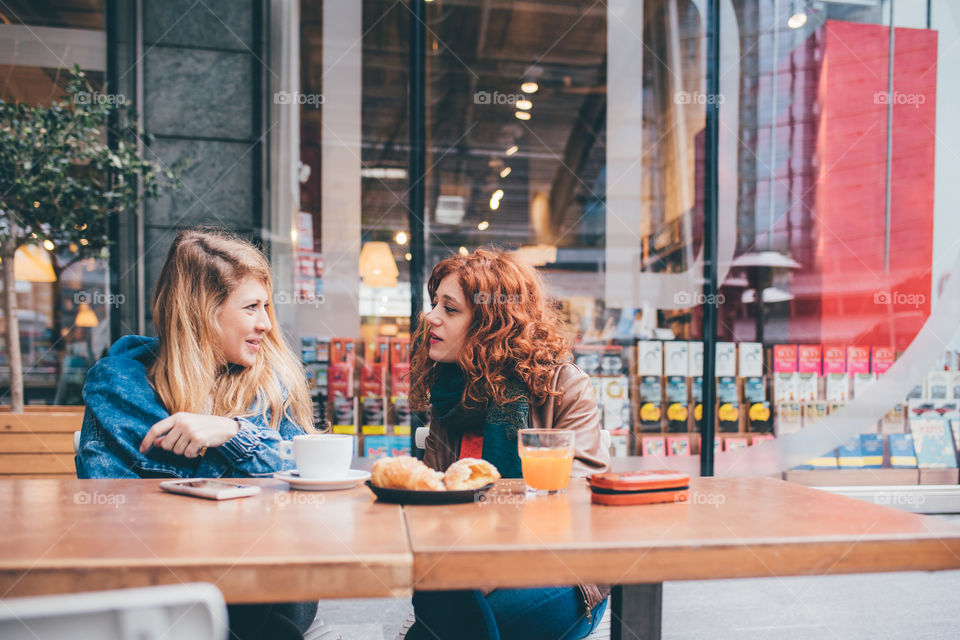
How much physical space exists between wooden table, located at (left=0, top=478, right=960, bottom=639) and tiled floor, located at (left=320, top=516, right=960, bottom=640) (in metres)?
1.42

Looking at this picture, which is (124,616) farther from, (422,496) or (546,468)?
(546,468)

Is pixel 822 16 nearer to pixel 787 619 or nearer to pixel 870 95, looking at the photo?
pixel 870 95

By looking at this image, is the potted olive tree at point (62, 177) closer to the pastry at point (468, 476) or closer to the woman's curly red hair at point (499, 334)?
the woman's curly red hair at point (499, 334)

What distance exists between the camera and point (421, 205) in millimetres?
3953

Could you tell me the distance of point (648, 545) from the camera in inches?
32.7

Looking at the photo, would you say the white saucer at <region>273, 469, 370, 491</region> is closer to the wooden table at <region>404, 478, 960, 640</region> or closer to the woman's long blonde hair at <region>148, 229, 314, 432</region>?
the wooden table at <region>404, 478, 960, 640</region>

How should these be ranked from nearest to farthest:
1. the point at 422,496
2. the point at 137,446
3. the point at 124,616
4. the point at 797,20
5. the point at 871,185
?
1. the point at 124,616
2. the point at 422,496
3. the point at 137,446
4. the point at 871,185
5. the point at 797,20

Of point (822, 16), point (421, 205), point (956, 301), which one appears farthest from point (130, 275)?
point (956, 301)

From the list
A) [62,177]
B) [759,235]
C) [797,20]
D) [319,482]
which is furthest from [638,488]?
[797,20]

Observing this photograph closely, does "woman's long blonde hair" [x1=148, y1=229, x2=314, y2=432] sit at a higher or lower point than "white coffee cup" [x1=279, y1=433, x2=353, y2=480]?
higher

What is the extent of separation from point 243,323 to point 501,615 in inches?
36.4

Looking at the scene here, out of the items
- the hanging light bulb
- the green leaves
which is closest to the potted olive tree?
the green leaves

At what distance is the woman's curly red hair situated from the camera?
5.21ft

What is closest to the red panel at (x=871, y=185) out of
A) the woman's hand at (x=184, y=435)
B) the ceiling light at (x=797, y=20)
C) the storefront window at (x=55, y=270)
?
the ceiling light at (x=797, y=20)
